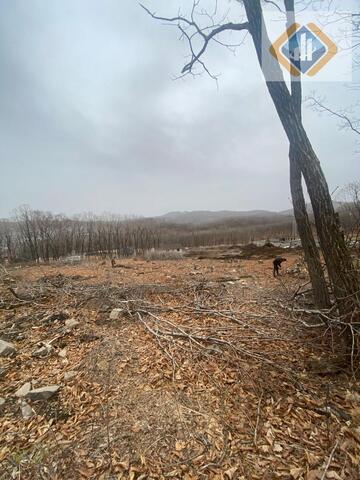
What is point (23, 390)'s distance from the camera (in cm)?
205

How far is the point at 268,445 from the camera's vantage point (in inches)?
54.6

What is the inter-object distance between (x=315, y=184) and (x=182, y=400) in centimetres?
239

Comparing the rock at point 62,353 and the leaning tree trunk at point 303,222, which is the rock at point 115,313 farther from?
the leaning tree trunk at point 303,222

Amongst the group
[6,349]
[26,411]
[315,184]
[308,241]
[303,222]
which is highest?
[315,184]

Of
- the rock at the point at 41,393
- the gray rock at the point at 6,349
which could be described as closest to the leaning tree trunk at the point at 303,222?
the rock at the point at 41,393

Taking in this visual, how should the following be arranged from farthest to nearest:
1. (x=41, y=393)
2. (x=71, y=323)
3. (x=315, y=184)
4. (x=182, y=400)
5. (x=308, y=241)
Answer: (x=71, y=323) < (x=308, y=241) < (x=315, y=184) < (x=41, y=393) < (x=182, y=400)

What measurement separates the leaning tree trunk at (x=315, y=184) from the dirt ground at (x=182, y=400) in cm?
54

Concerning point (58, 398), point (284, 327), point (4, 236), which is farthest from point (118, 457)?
point (4, 236)

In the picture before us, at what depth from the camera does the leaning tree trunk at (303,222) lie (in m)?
2.63

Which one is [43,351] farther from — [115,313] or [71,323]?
[115,313]

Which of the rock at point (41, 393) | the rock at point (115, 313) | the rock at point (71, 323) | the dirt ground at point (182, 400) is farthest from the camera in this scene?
the rock at point (115, 313)

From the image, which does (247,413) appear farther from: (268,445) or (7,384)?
(7,384)

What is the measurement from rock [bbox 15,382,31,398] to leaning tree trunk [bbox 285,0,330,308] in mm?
3258

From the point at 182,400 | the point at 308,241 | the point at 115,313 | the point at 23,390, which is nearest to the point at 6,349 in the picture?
the point at 23,390
